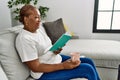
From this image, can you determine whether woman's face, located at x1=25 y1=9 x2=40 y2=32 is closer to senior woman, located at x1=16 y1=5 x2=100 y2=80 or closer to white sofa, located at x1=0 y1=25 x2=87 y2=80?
senior woman, located at x1=16 y1=5 x2=100 y2=80

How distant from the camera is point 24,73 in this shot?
1.26 metres

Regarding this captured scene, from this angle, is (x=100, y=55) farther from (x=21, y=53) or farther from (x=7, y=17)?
(x=7, y=17)

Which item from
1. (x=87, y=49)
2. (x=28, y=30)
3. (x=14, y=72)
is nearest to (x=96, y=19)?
(x=87, y=49)

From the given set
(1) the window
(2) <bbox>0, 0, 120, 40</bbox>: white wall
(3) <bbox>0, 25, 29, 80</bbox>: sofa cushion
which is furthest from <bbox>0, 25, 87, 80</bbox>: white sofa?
(1) the window

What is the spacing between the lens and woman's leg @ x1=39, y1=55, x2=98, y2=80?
123cm

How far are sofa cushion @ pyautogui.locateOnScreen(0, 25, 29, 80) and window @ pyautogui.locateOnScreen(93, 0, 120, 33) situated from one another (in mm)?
2011

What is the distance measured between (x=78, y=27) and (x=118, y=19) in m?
0.83

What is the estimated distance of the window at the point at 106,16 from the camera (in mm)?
2865

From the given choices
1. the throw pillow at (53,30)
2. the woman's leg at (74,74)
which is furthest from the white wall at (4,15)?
the woman's leg at (74,74)

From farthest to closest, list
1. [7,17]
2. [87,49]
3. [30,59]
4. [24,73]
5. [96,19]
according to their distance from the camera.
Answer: [96,19] → [7,17] → [87,49] → [24,73] → [30,59]

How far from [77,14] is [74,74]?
1815 millimetres

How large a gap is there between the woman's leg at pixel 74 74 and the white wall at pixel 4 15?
4.00ft

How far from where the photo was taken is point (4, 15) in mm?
2148

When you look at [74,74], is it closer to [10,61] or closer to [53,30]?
[10,61]
